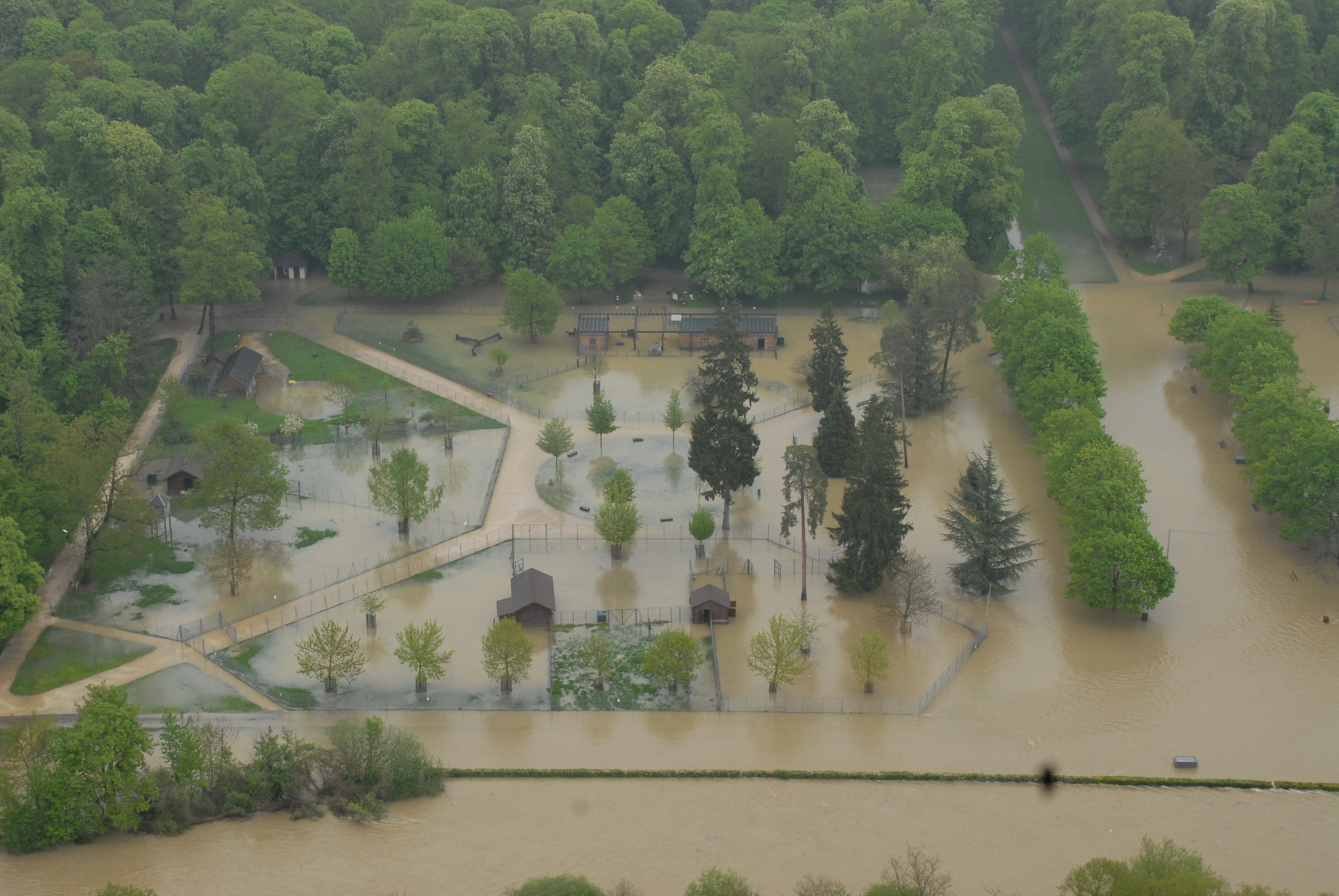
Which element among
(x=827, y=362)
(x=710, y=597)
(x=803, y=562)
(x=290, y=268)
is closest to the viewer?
(x=710, y=597)

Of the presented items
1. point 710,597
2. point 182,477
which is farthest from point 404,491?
point 710,597

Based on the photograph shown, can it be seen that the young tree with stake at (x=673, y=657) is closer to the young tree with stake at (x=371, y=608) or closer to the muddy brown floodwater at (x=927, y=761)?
the muddy brown floodwater at (x=927, y=761)

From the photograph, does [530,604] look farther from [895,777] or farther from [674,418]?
[674,418]

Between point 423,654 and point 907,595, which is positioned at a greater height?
point 907,595

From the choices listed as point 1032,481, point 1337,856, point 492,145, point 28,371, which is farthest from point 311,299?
point 1337,856

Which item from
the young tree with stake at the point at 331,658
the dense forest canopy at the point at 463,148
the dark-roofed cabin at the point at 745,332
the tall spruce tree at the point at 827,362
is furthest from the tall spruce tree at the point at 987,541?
the dense forest canopy at the point at 463,148

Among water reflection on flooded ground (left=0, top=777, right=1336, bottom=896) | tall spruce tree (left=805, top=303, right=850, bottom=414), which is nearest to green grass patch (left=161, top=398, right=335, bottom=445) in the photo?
tall spruce tree (left=805, top=303, right=850, bottom=414)

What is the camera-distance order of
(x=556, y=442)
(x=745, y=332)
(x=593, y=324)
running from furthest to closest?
(x=593, y=324) → (x=745, y=332) → (x=556, y=442)

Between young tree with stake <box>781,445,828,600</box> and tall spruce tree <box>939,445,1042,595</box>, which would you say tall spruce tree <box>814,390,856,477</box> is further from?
tall spruce tree <box>939,445,1042,595</box>
